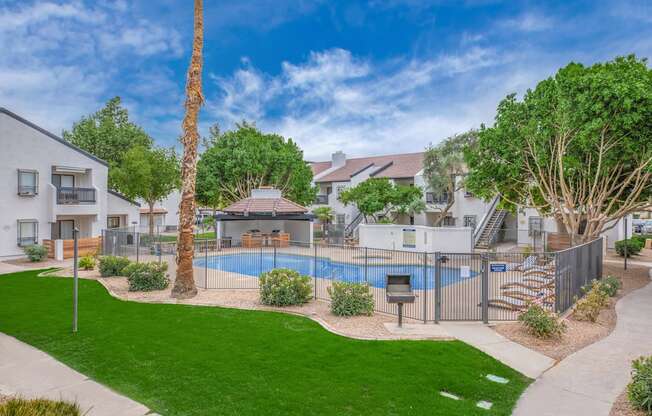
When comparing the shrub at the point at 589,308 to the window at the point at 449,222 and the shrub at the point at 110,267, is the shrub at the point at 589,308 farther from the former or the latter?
the window at the point at 449,222

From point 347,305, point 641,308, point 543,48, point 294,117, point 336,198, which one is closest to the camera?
point 347,305

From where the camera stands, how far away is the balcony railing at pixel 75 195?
2719 centimetres

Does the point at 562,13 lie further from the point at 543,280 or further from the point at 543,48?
the point at 543,280

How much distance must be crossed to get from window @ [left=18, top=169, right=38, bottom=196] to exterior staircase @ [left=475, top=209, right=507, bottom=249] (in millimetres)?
30798

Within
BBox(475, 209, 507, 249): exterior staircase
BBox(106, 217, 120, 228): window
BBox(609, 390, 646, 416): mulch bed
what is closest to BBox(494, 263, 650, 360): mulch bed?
BBox(609, 390, 646, 416): mulch bed

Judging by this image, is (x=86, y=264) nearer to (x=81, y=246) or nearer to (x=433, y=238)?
(x=81, y=246)

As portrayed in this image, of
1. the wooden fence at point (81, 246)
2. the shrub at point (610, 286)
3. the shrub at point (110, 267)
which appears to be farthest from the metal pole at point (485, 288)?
the wooden fence at point (81, 246)

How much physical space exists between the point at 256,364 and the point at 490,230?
2773cm

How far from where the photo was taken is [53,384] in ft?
23.1

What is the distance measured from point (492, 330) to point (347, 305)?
12.9ft

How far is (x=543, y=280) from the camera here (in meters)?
14.1

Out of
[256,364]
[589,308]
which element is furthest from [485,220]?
[256,364]

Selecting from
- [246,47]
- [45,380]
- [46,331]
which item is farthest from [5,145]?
[45,380]

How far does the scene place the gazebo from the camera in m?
31.5
